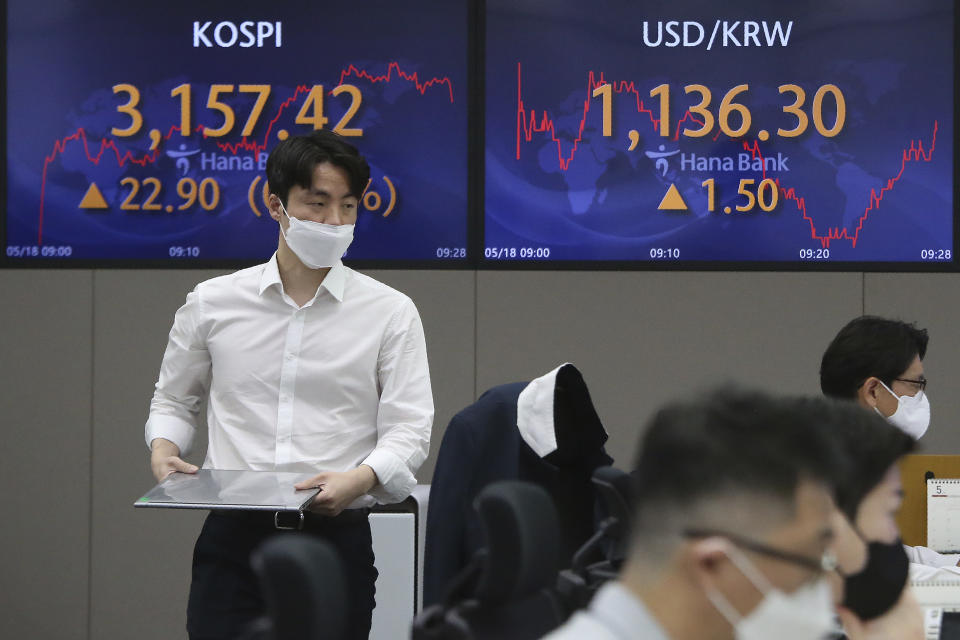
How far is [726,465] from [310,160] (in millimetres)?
1435

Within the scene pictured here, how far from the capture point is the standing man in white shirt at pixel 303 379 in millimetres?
2230

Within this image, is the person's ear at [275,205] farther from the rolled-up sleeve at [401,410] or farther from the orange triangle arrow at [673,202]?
the orange triangle arrow at [673,202]

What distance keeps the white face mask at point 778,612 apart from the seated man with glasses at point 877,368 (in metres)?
1.72

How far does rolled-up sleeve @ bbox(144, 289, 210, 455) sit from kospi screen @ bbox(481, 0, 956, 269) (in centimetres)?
175

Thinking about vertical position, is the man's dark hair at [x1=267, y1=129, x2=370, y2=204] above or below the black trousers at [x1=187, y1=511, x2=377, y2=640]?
above

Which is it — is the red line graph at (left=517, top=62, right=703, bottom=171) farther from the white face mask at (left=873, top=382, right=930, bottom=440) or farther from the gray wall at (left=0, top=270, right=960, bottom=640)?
the white face mask at (left=873, top=382, right=930, bottom=440)

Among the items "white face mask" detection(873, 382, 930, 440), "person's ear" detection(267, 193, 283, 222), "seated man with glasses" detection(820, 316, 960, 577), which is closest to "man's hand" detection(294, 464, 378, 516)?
"person's ear" detection(267, 193, 283, 222)

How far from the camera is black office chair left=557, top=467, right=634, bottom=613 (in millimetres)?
2109

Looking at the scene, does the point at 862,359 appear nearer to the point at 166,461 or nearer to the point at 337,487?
the point at 337,487

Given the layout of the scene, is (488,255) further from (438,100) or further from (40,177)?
(40,177)

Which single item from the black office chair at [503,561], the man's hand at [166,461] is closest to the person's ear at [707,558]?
the black office chair at [503,561]

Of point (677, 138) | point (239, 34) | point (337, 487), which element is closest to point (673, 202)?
point (677, 138)

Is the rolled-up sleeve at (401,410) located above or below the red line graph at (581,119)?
below

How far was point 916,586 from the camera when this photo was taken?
6.33 feet
